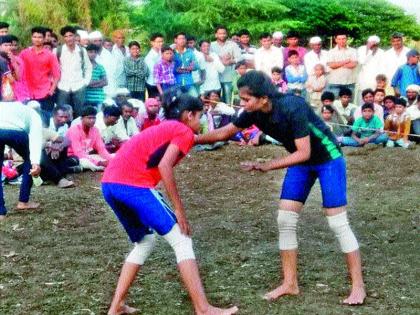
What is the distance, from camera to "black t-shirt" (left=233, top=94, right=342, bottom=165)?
5.20m

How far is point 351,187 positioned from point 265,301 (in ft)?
14.3

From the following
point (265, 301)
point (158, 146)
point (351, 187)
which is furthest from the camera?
point (351, 187)

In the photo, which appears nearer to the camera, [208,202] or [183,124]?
[183,124]

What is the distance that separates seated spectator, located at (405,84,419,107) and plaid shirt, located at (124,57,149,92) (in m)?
4.28

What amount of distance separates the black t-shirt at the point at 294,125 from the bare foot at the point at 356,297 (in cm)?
90

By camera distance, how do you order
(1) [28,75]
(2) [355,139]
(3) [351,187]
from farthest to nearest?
(2) [355,139] < (1) [28,75] < (3) [351,187]

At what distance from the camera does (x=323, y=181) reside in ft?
17.9

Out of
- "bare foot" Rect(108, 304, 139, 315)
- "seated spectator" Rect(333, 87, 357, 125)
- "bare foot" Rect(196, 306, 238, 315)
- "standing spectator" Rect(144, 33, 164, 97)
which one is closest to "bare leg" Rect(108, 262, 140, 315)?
"bare foot" Rect(108, 304, 139, 315)

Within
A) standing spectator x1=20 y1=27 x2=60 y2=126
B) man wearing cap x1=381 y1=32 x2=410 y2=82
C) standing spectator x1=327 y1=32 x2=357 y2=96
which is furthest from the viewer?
man wearing cap x1=381 y1=32 x2=410 y2=82

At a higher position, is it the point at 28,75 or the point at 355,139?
the point at 28,75

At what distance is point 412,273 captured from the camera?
6062 mm

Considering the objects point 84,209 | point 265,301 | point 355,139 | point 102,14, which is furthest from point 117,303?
point 102,14

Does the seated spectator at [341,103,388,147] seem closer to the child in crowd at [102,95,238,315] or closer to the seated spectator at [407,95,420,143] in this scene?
the seated spectator at [407,95,420,143]

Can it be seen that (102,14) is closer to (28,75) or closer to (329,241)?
(28,75)
